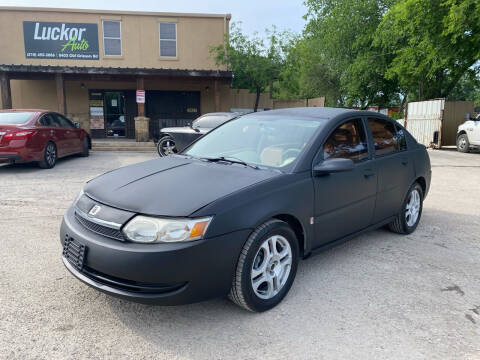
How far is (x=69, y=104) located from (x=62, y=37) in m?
3.09

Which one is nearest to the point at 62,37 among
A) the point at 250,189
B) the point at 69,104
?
the point at 69,104

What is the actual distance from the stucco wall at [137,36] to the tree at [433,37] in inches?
330

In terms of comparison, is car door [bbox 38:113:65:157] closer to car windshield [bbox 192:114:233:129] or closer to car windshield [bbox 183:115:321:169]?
car windshield [bbox 192:114:233:129]

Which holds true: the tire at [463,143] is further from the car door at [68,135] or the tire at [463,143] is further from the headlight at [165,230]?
the headlight at [165,230]

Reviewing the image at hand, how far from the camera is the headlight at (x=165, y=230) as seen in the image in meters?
2.51

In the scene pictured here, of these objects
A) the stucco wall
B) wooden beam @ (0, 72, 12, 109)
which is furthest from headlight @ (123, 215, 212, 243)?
the stucco wall

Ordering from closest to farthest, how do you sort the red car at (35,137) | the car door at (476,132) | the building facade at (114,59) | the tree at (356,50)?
1. the red car at (35,137)
2. the car door at (476,132)
3. the building facade at (114,59)
4. the tree at (356,50)

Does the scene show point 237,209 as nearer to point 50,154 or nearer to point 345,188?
point 345,188

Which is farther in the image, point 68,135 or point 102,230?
point 68,135

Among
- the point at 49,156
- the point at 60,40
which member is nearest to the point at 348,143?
the point at 49,156

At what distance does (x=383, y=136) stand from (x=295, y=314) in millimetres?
2447

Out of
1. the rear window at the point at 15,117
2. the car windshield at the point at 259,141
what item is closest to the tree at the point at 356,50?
the rear window at the point at 15,117

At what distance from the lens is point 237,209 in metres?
2.68

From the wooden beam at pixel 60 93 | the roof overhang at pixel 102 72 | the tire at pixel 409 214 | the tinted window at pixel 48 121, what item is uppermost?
the roof overhang at pixel 102 72
